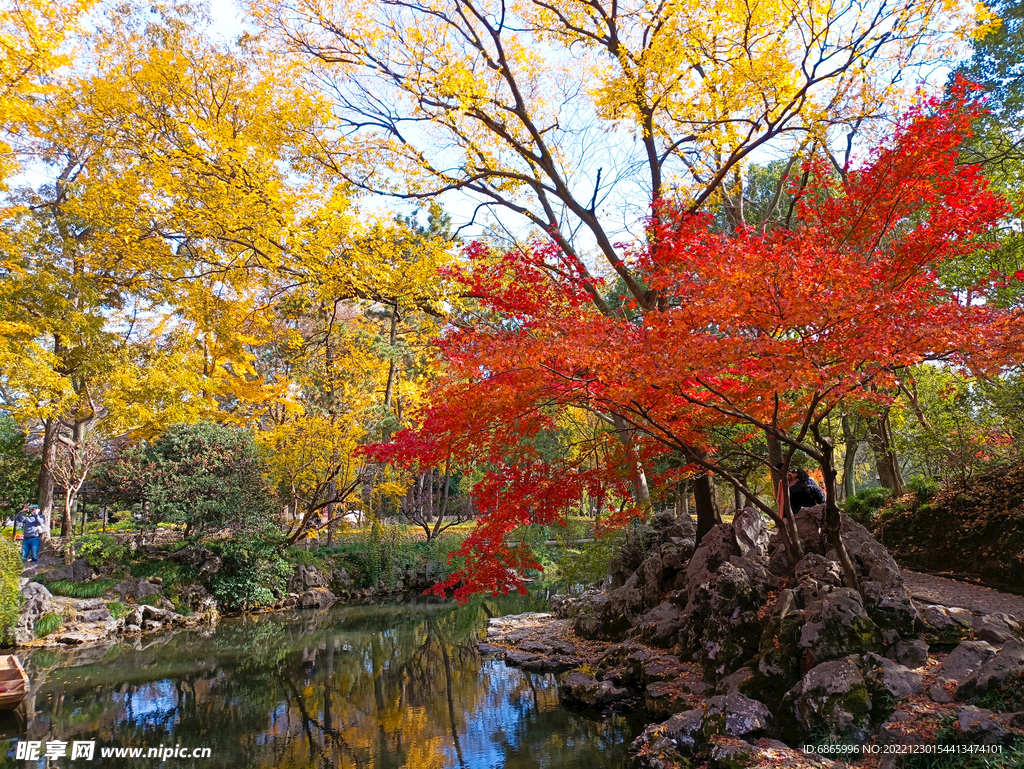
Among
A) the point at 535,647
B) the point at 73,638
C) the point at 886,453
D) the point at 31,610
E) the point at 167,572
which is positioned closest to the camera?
the point at 535,647

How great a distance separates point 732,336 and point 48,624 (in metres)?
→ 11.9

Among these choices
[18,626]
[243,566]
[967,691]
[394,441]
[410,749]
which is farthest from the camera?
[243,566]

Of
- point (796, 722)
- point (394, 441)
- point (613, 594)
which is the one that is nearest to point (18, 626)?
point (394, 441)

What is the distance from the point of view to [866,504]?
11031mm

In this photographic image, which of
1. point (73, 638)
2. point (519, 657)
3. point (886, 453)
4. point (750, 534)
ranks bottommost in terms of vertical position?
point (519, 657)

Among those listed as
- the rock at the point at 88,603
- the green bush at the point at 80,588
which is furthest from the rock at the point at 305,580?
the rock at the point at 88,603

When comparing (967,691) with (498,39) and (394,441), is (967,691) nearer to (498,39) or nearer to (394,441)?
(394,441)

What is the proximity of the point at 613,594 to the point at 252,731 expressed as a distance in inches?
197

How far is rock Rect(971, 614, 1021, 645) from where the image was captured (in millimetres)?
4707

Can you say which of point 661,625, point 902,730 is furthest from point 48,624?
point 902,730

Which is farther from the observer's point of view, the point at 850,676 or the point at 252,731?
the point at 252,731

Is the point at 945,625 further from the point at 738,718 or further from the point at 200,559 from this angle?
the point at 200,559

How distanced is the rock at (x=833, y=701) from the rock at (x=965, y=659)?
62 centimetres

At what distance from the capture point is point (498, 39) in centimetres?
795
